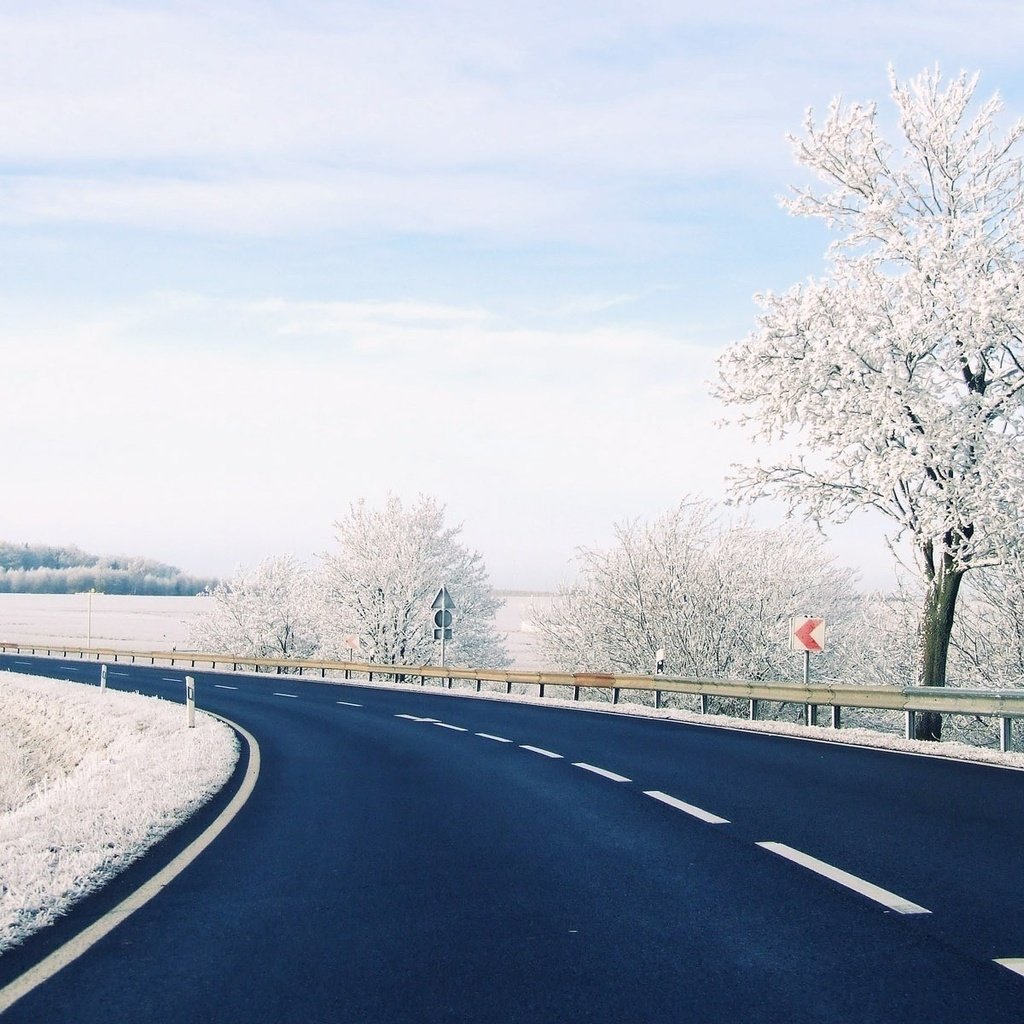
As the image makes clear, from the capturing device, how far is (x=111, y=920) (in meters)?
5.96

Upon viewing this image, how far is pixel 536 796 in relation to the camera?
10.5 meters

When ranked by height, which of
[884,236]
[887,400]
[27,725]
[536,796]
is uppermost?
[884,236]

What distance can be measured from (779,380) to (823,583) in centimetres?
2468

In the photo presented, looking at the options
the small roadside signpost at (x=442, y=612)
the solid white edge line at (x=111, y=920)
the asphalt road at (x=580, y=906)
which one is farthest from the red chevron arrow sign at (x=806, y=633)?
the small roadside signpost at (x=442, y=612)

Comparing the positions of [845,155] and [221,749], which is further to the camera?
[845,155]

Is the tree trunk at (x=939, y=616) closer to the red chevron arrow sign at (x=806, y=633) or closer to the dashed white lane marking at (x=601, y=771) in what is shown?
the red chevron arrow sign at (x=806, y=633)

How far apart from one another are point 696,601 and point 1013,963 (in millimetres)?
32910

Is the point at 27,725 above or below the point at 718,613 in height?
below

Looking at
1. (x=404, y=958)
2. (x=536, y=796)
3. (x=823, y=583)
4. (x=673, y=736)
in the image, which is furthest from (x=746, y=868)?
(x=823, y=583)

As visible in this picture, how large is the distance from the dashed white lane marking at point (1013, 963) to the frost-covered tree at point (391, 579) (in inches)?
1975

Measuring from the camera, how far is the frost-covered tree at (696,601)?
3731 centimetres

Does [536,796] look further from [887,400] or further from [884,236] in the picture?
[884,236]

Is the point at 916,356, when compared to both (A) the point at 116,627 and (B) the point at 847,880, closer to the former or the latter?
(B) the point at 847,880

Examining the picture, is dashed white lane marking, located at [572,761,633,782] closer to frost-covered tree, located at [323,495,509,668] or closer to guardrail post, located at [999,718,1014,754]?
guardrail post, located at [999,718,1014,754]
